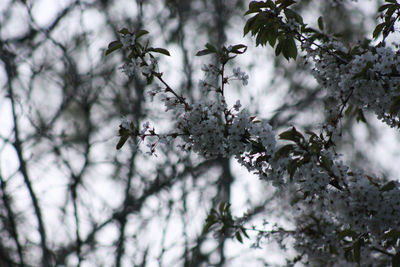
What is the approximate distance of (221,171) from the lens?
6.12 m

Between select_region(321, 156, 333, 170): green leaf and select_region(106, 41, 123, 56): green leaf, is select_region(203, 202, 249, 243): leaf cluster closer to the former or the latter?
select_region(321, 156, 333, 170): green leaf

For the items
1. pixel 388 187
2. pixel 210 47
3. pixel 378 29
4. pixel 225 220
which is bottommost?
pixel 388 187

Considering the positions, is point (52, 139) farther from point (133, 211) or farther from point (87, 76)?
point (133, 211)

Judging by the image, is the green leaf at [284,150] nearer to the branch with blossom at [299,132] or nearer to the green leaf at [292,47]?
the branch with blossom at [299,132]

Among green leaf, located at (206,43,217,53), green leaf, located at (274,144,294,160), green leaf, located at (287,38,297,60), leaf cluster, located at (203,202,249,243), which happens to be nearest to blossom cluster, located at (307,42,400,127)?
green leaf, located at (287,38,297,60)

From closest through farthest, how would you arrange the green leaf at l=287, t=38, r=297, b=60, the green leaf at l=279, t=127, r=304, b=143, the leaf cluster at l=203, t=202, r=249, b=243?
the green leaf at l=279, t=127, r=304, b=143 < the green leaf at l=287, t=38, r=297, b=60 < the leaf cluster at l=203, t=202, r=249, b=243

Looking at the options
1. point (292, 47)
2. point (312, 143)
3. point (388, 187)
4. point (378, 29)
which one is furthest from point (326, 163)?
point (378, 29)

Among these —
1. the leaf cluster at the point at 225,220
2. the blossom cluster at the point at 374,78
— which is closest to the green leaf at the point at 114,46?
the blossom cluster at the point at 374,78

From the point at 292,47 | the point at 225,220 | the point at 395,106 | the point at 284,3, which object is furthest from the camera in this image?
the point at 225,220

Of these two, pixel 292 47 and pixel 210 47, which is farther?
pixel 292 47

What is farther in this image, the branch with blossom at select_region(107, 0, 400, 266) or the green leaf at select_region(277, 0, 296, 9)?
the green leaf at select_region(277, 0, 296, 9)

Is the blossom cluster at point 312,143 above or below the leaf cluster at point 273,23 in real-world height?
below

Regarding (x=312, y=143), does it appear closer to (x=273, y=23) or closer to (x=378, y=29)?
(x=273, y=23)

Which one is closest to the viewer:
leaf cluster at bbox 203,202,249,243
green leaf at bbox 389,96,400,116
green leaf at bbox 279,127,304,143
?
green leaf at bbox 279,127,304,143
